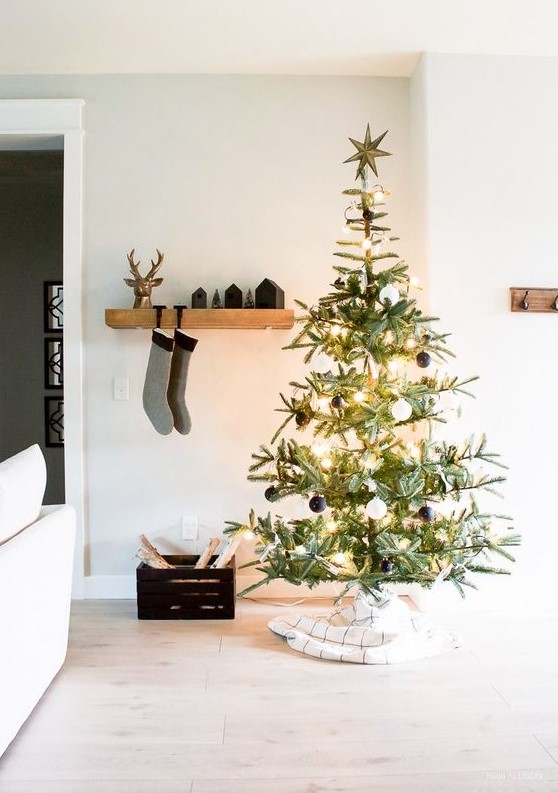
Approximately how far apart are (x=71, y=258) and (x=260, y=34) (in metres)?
1.41

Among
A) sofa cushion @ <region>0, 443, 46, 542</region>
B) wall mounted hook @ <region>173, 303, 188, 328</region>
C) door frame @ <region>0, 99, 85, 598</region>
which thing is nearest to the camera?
sofa cushion @ <region>0, 443, 46, 542</region>

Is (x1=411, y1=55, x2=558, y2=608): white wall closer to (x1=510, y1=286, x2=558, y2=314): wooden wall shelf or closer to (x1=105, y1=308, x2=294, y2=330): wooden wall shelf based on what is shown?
(x1=510, y1=286, x2=558, y2=314): wooden wall shelf

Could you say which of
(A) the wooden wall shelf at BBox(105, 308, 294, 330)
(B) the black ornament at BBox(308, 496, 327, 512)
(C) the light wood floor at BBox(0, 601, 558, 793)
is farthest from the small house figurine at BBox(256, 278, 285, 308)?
(C) the light wood floor at BBox(0, 601, 558, 793)

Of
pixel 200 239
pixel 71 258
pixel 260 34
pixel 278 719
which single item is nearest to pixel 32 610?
pixel 278 719

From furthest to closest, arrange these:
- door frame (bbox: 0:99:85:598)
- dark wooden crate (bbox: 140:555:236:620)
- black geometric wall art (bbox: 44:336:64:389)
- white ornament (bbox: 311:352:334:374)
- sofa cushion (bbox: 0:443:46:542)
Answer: black geometric wall art (bbox: 44:336:64:389)
door frame (bbox: 0:99:85:598)
dark wooden crate (bbox: 140:555:236:620)
white ornament (bbox: 311:352:334:374)
sofa cushion (bbox: 0:443:46:542)

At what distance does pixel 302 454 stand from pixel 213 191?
1.52m

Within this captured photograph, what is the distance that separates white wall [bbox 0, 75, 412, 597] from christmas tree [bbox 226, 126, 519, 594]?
2.10 feet

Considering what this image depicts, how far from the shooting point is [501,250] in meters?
3.47

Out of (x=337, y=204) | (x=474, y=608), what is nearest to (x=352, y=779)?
(x=474, y=608)

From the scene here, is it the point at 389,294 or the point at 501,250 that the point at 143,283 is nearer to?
the point at 389,294

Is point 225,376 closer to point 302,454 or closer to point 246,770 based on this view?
point 302,454

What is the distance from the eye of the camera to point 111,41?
327cm

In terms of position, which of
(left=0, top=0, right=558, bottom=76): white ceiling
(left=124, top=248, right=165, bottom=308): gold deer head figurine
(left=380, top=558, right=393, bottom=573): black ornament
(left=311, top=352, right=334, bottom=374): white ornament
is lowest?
(left=380, top=558, right=393, bottom=573): black ornament

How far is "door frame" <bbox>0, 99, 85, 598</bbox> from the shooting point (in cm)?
358
